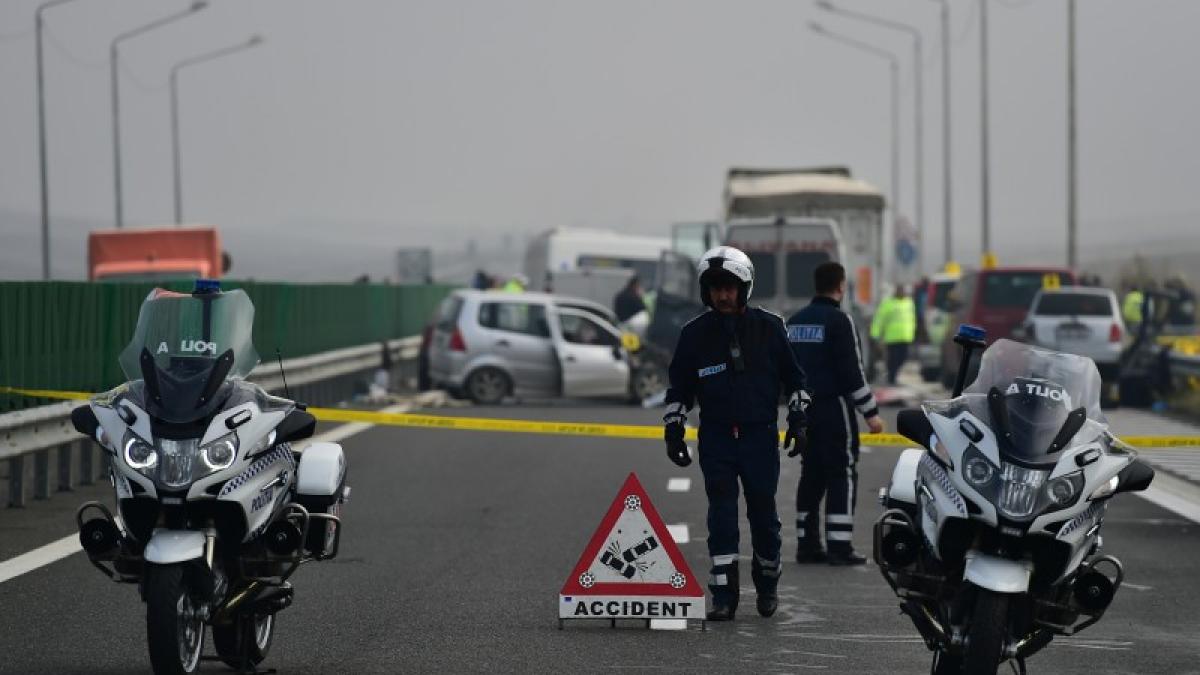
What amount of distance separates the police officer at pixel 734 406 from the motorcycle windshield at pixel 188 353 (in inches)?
99.5

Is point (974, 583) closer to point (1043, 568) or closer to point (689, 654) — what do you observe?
point (1043, 568)

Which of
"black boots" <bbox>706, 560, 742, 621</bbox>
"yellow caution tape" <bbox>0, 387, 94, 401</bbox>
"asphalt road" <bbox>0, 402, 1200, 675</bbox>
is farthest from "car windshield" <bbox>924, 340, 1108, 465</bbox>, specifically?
"yellow caution tape" <bbox>0, 387, 94, 401</bbox>

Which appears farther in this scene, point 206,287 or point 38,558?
point 38,558

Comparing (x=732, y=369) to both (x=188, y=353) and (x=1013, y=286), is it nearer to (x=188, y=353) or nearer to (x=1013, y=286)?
(x=188, y=353)

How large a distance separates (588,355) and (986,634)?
23.0m

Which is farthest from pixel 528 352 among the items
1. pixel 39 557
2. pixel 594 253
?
pixel 594 253

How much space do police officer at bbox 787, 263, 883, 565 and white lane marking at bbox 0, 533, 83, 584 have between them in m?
4.01

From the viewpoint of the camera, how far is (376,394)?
31.6 meters

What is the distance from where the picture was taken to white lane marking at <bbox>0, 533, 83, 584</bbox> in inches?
498

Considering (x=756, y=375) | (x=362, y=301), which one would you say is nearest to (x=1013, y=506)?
(x=756, y=375)

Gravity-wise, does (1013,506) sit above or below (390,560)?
above

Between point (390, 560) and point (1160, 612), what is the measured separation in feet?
13.7

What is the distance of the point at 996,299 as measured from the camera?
3478 cm

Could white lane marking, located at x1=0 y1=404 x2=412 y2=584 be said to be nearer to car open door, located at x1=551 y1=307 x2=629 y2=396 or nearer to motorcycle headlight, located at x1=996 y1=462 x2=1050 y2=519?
motorcycle headlight, located at x1=996 y1=462 x2=1050 y2=519
